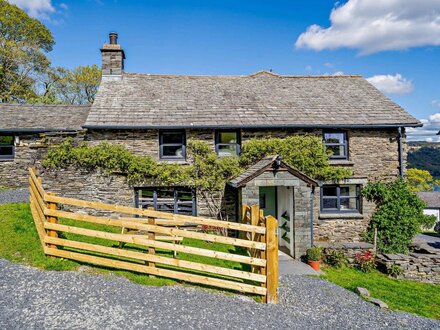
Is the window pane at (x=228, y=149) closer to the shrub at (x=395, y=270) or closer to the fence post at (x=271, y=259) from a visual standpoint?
the fence post at (x=271, y=259)

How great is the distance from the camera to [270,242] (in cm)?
657

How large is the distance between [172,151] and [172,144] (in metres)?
A: 0.37

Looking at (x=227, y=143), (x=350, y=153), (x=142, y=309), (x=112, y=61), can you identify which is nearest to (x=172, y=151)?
(x=227, y=143)

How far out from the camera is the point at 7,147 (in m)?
15.7

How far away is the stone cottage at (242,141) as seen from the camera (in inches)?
493

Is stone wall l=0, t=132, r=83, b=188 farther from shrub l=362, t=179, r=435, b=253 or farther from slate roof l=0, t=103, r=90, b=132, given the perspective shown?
shrub l=362, t=179, r=435, b=253

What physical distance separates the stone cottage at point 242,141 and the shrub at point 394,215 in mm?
433

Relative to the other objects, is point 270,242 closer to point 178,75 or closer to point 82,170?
point 82,170

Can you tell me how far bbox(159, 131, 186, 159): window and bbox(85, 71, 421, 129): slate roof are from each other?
0.61 m

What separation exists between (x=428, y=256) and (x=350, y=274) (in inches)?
135

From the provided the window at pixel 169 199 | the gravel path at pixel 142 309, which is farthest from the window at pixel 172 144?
the gravel path at pixel 142 309

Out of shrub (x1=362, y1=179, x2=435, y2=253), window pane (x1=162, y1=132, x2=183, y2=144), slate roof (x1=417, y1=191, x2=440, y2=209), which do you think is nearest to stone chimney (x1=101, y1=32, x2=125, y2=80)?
window pane (x1=162, y1=132, x2=183, y2=144)

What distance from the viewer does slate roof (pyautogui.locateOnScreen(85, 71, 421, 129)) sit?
1373 centimetres

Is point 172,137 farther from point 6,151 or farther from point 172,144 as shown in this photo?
point 6,151
